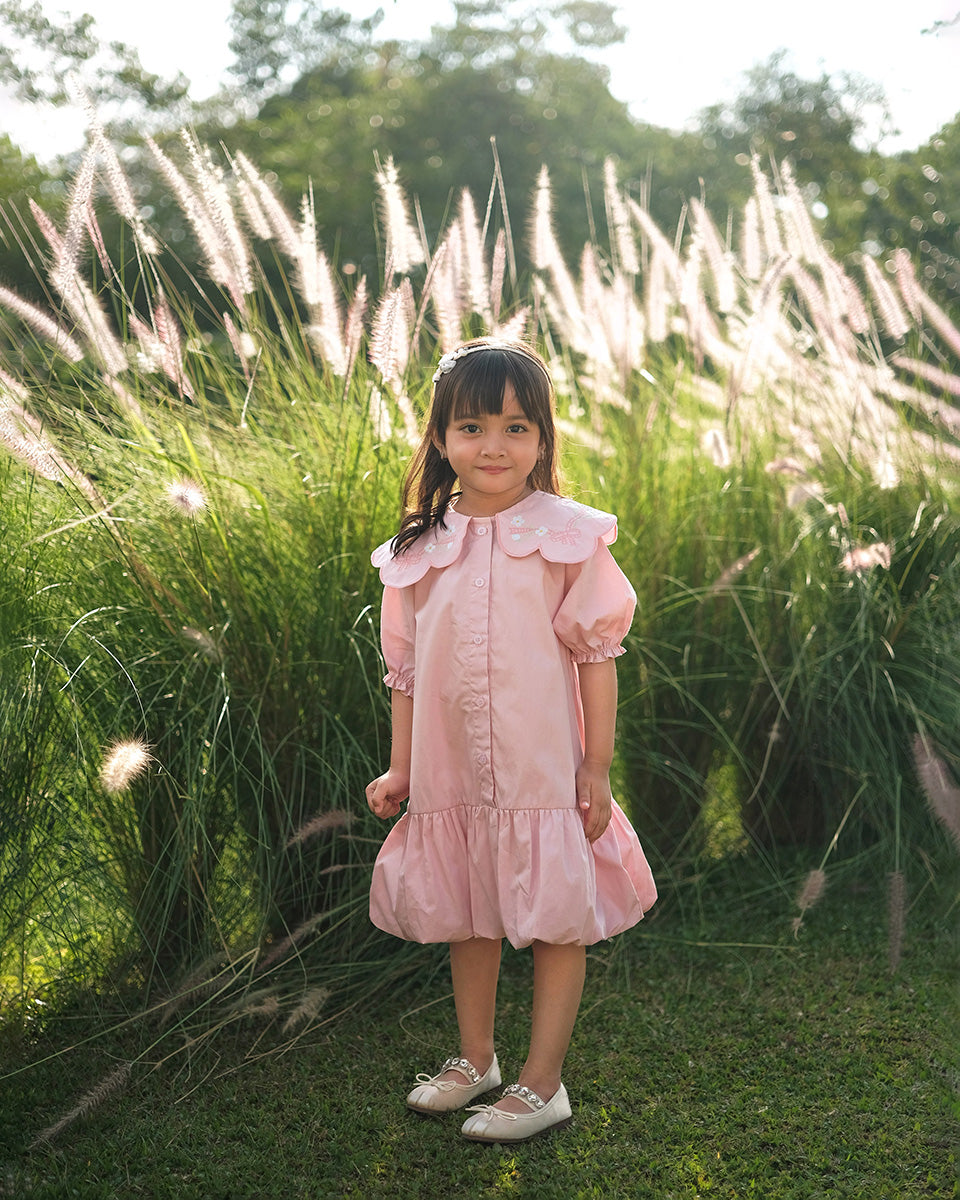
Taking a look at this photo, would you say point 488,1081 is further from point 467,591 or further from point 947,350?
point 947,350

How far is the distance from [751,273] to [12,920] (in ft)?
7.78

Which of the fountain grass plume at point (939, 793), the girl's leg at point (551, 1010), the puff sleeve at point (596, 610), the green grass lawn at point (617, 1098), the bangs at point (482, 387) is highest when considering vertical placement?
the bangs at point (482, 387)

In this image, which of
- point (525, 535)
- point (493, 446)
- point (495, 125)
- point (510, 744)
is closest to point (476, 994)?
A: point (510, 744)

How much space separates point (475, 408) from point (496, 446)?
2.7 inches

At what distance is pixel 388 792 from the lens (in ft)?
6.13

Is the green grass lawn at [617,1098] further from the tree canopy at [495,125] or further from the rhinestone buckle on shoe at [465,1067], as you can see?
the tree canopy at [495,125]

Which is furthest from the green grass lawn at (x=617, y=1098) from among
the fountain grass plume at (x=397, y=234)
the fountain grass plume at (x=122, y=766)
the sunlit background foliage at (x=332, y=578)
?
the fountain grass plume at (x=397, y=234)

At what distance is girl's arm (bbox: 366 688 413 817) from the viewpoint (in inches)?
73.4

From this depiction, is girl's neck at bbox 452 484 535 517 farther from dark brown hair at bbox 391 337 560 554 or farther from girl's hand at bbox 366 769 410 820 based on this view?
girl's hand at bbox 366 769 410 820

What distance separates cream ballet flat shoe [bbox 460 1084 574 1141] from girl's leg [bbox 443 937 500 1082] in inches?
3.7

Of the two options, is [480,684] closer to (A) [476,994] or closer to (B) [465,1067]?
(A) [476,994]

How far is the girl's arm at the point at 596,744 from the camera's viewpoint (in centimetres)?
176

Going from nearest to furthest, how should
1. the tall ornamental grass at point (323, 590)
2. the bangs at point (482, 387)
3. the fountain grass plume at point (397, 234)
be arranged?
the bangs at point (482, 387)
the tall ornamental grass at point (323, 590)
the fountain grass plume at point (397, 234)

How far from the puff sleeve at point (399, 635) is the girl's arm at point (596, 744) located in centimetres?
30
